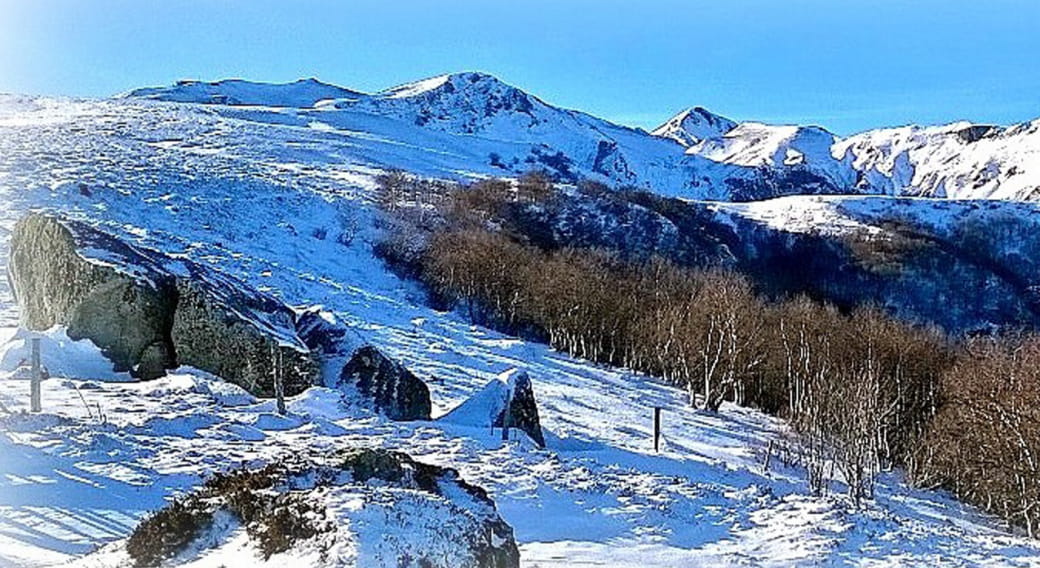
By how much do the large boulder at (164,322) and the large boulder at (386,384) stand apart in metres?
0.89

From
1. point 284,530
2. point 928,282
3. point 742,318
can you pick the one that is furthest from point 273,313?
point 928,282

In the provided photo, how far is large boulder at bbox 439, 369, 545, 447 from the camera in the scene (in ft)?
65.6

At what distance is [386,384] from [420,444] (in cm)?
473

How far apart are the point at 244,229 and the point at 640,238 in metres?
47.1

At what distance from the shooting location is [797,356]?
4359 centimetres

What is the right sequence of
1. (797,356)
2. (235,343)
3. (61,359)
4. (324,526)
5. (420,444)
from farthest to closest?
(797,356) < (235,343) < (61,359) < (420,444) < (324,526)

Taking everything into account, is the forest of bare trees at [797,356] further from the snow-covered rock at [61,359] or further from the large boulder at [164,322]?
the snow-covered rock at [61,359]

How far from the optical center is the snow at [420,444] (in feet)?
37.0

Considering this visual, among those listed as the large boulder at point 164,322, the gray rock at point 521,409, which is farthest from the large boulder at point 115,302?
the gray rock at point 521,409

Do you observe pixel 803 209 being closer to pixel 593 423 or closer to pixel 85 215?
pixel 85 215

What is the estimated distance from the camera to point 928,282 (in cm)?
11356

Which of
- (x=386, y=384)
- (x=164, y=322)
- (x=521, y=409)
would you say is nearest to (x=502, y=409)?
(x=521, y=409)

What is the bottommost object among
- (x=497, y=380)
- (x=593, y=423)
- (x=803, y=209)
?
(x=593, y=423)

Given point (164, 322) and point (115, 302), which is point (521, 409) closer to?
point (164, 322)
